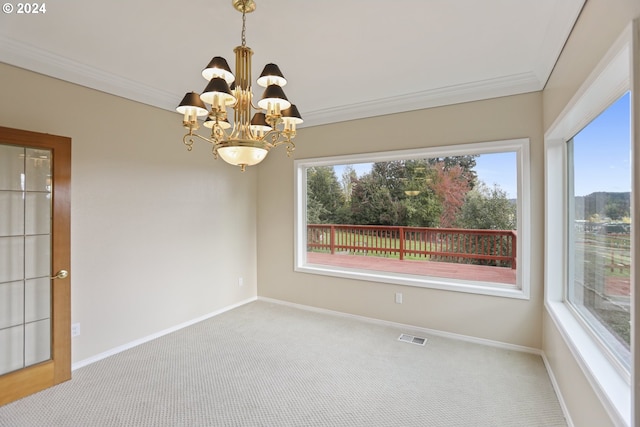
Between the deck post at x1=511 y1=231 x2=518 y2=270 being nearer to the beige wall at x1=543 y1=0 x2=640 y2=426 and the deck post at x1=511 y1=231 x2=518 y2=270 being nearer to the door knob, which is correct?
the beige wall at x1=543 y1=0 x2=640 y2=426

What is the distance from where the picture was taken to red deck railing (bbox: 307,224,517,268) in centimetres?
339

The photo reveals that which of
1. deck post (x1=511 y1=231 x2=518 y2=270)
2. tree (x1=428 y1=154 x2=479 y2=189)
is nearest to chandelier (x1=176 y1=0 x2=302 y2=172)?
tree (x1=428 y1=154 x2=479 y2=189)

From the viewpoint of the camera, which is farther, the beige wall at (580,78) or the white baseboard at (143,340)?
the white baseboard at (143,340)

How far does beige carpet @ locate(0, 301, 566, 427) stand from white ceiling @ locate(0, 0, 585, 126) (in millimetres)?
2584

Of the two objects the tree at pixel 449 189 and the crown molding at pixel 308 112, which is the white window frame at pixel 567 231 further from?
the tree at pixel 449 189

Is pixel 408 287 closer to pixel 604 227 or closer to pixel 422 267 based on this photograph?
pixel 422 267

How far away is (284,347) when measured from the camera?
10.5 feet

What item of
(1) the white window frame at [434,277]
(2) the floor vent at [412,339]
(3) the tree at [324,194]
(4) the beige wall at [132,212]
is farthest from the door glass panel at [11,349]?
(2) the floor vent at [412,339]

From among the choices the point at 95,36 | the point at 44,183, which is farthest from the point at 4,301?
the point at 95,36

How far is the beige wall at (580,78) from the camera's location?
4.47ft

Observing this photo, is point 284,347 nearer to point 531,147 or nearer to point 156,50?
point 156,50

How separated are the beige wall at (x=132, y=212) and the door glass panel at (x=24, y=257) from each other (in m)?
0.22

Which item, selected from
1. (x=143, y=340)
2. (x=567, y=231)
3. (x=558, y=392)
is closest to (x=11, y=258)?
(x=143, y=340)

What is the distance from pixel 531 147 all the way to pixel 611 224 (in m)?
1.48
